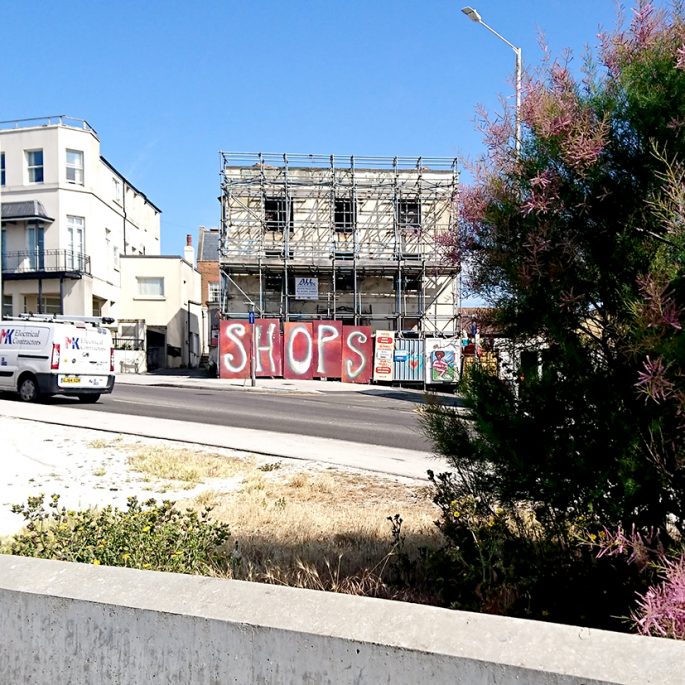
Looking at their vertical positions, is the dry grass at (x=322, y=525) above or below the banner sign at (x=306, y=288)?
below

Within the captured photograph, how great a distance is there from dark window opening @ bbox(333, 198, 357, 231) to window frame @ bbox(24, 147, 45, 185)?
51.0 feet

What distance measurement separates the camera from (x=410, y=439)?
13430 millimetres

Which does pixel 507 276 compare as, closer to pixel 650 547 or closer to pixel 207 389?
pixel 650 547

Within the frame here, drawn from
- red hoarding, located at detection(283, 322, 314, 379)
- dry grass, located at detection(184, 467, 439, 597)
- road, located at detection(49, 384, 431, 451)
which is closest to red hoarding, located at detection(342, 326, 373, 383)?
red hoarding, located at detection(283, 322, 314, 379)

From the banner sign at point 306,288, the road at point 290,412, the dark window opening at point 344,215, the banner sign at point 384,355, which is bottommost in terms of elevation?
the road at point 290,412

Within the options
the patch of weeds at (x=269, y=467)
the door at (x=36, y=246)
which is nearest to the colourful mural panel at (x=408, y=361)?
the door at (x=36, y=246)

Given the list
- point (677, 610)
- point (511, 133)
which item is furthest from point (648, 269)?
point (677, 610)

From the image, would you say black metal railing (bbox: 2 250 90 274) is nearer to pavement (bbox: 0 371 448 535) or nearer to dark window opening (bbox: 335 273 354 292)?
dark window opening (bbox: 335 273 354 292)

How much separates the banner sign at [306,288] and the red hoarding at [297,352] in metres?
3.81

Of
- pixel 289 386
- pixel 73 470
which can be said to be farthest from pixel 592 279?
pixel 289 386

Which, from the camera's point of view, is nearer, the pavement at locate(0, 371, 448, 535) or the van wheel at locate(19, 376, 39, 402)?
the pavement at locate(0, 371, 448, 535)

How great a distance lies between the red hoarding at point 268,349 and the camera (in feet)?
103

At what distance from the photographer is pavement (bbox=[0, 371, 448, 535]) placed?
25.6 feet

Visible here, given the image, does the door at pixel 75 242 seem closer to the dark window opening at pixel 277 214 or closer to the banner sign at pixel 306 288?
the dark window opening at pixel 277 214
